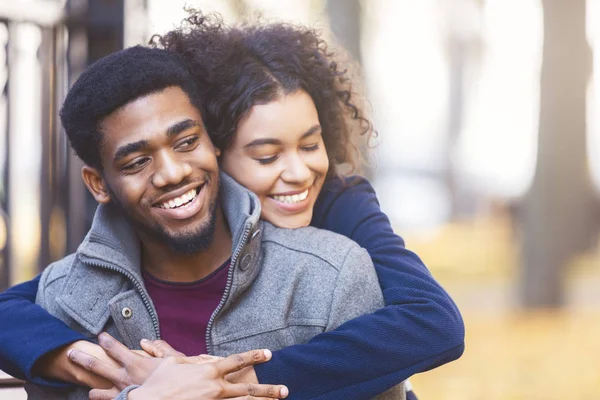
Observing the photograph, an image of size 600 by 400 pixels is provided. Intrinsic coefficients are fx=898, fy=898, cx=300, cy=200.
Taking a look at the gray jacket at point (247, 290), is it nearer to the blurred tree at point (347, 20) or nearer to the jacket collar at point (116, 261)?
the jacket collar at point (116, 261)

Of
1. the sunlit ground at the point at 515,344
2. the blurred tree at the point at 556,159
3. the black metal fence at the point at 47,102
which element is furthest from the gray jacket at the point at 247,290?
the blurred tree at the point at 556,159

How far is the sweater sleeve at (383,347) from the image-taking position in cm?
251

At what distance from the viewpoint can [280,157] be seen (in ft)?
9.73

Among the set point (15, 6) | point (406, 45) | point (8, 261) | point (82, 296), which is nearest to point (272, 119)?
point (82, 296)

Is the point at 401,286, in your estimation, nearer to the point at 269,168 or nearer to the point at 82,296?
the point at 269,168

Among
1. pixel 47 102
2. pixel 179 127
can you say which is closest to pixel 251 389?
pixel 179 127

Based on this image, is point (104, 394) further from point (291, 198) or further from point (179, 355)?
point (291, 198)

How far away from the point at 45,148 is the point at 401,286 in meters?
2.89

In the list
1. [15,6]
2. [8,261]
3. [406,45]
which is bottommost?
[8,261]

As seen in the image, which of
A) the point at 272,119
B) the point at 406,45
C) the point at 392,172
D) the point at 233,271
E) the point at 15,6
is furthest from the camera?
the point at 392,172

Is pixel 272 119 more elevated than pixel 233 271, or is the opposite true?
pixel 272 119

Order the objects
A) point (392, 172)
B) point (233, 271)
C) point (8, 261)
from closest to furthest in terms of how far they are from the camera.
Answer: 1. point (233, 271)
2. point (8, 261)
3. point (392, 172)

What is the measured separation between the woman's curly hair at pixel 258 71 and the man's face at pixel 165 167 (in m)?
→ 0.21

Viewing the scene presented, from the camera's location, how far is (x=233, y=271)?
2.65 m
